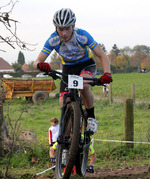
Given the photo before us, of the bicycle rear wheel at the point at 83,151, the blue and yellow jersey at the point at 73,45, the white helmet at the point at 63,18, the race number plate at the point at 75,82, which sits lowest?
the bicycle rear wheel at the point at 83,151

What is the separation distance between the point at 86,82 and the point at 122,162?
3604mm

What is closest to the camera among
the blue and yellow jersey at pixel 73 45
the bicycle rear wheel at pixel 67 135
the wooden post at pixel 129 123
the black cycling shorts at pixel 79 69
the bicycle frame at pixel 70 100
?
the bicycle rear wheel at pixel 67 135

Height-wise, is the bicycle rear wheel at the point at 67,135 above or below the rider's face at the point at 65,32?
below

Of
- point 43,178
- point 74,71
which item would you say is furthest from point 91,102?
point 43,178

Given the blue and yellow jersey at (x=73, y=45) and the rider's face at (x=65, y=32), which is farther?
the blue and yellow jersey at (x=73, y=45)

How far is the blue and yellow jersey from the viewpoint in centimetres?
451

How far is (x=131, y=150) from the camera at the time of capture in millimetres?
7828

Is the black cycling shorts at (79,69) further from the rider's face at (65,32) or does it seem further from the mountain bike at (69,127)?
the rider's face at (65,32)

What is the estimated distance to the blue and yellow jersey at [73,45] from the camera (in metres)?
4.51

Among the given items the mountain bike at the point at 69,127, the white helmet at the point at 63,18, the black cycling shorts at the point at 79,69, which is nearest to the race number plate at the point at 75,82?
the mountain bike at the point at 69,127

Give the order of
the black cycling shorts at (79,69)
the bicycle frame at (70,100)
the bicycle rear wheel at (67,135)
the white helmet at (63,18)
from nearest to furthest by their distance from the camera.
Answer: the bicycle rear wheel at (67,135)
the white helmet at (63,18)
the bicycle frame at (70,100)
the black cycling shorts at (79,69)

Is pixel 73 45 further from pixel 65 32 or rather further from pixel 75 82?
pixel 75 82

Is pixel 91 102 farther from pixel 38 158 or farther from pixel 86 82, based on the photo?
pixel 38 158

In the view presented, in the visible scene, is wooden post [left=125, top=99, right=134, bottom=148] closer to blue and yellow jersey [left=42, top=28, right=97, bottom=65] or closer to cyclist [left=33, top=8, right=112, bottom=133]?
cyclist [left=33, top=8, right=112, bottom=133]
